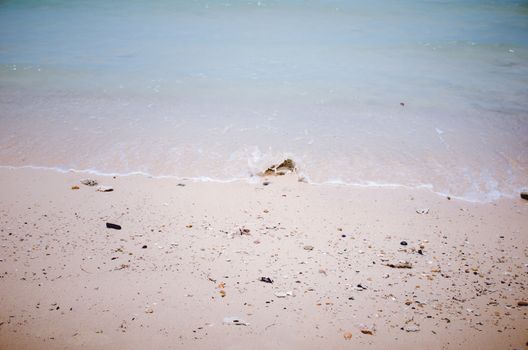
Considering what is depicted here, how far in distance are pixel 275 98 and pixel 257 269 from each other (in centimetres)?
450

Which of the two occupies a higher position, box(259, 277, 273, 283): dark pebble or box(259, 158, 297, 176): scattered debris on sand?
box(259, 158, 297, 176): scattered debris on sand

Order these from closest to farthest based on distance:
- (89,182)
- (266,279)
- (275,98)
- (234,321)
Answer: (234,321) → (266,279) → (89,182) → (275,98)

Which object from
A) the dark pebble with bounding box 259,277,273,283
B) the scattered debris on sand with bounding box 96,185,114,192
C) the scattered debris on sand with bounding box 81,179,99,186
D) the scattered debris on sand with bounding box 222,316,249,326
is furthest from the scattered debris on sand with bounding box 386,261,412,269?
the scattered debris on sand with bounding box 81,179,99,186

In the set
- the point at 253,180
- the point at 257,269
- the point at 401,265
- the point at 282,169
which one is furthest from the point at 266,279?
the point at 282,169

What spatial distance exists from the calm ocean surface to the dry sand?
0.77m

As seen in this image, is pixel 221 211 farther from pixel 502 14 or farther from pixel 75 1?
pixel 75 1

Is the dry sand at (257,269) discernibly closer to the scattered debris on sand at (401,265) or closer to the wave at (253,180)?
the scattered debris on sand at (401,265)

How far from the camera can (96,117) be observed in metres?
6.30

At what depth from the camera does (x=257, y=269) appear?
313cm

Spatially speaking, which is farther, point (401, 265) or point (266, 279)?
point (401, 265)

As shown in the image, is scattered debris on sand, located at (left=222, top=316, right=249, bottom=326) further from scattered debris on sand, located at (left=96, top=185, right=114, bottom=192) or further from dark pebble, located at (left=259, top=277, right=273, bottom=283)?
scattered debris on sand, located at (left=96, top=185, right=114, bottom=192)

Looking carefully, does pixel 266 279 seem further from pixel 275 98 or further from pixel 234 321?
pixel 275 98

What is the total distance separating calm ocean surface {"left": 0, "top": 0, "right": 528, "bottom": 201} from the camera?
5074 mm

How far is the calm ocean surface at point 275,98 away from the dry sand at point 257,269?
2.54 ft
